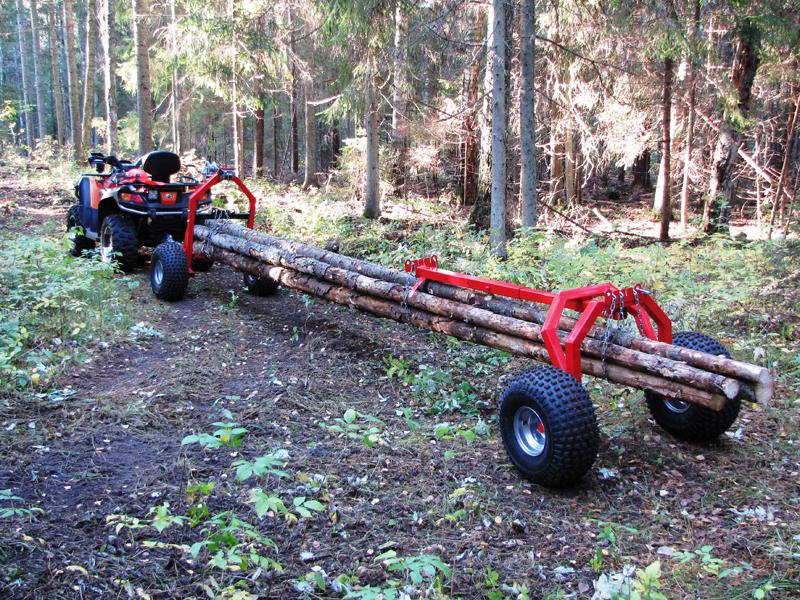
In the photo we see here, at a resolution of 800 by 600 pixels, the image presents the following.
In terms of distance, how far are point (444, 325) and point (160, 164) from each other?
620 cm

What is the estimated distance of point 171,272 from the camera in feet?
27.0

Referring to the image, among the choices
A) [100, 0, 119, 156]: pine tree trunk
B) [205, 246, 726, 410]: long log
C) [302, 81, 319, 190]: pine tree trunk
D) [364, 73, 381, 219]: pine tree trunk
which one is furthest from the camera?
[302, 81, 319, 190]: pine tree trunk

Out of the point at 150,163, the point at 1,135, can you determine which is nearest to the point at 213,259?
the point at 150,163

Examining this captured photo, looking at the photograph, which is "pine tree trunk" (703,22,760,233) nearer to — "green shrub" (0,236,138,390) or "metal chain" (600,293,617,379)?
"metal chain" (600,293,617,379)

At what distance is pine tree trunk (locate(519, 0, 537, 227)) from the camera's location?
10555 mm

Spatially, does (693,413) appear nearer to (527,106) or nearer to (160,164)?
(527,106)

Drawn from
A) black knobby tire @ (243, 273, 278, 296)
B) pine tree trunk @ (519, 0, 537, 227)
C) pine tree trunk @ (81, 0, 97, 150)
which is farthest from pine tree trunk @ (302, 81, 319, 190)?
black knobby tire @ (243, 273, 278, 296)

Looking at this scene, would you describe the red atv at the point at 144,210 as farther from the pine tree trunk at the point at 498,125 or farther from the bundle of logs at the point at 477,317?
the pine tree trunk at the point at 498,125

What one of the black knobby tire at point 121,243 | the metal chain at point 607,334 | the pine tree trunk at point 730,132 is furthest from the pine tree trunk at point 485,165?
the metal chain at point 607,334

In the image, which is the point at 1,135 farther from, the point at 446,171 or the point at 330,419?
the point at 330,419

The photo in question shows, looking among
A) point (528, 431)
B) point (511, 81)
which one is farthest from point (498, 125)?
point (528, 431)

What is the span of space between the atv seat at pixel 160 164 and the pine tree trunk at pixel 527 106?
6.10 metres

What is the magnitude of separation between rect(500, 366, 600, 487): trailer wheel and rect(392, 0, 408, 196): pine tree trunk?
9010mm

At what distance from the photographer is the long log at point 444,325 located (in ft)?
13.4
